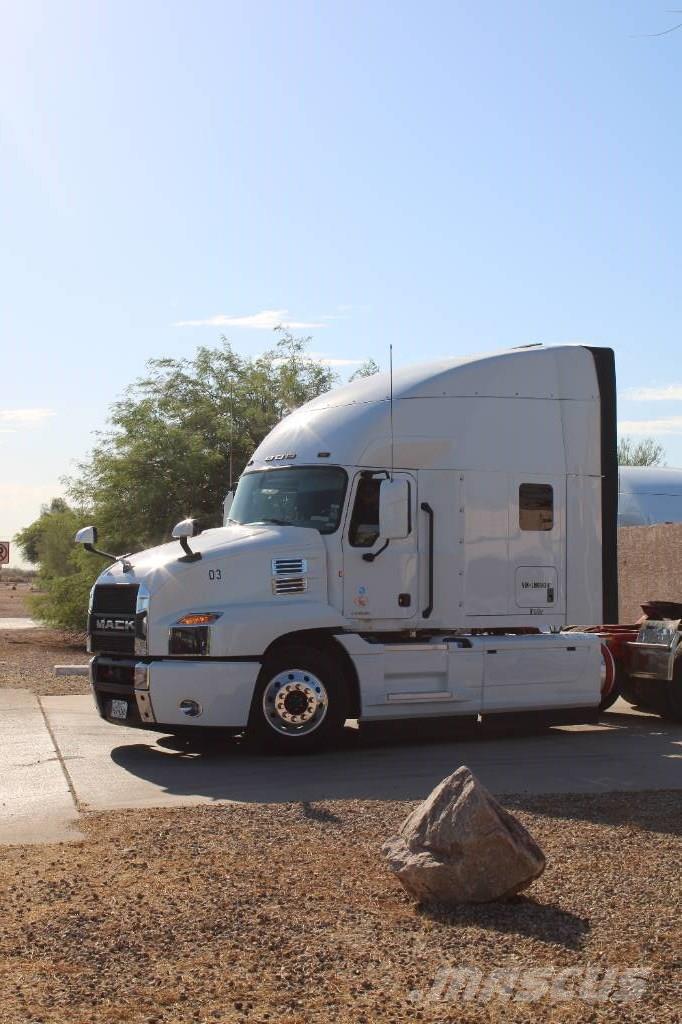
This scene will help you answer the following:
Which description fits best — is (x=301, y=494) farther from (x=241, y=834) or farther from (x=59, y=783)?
(x=241, y=834)

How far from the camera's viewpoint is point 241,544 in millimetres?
12203

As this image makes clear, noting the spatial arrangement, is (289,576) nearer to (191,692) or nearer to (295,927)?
(191,692)

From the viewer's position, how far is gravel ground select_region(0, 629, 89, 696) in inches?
733

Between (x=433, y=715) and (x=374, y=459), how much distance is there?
2.64m

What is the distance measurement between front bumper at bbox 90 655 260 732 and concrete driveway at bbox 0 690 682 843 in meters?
0.43

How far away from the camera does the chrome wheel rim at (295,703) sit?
472 inches

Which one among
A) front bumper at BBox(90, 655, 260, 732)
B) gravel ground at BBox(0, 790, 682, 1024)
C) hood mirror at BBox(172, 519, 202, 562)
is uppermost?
hood mirror at BBox(172, 519, 202, 562)

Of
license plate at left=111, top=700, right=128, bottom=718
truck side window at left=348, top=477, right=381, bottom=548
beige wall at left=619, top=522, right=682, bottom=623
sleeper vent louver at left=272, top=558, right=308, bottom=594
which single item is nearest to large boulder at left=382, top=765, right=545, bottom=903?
sleeper vent louver at left=272, top=558, right=308, bottom=594

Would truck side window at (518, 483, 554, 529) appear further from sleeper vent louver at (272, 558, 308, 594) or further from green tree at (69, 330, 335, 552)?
green tree at (69, 330, 335, 552)

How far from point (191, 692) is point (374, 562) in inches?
90.6

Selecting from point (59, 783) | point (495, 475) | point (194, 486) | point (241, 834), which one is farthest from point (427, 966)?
point (194, 486)

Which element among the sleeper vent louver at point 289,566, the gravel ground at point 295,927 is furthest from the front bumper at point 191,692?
the gravel ground at point 295,927

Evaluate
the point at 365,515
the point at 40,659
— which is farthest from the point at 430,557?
the point at 40,659

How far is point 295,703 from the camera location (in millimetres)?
12023
